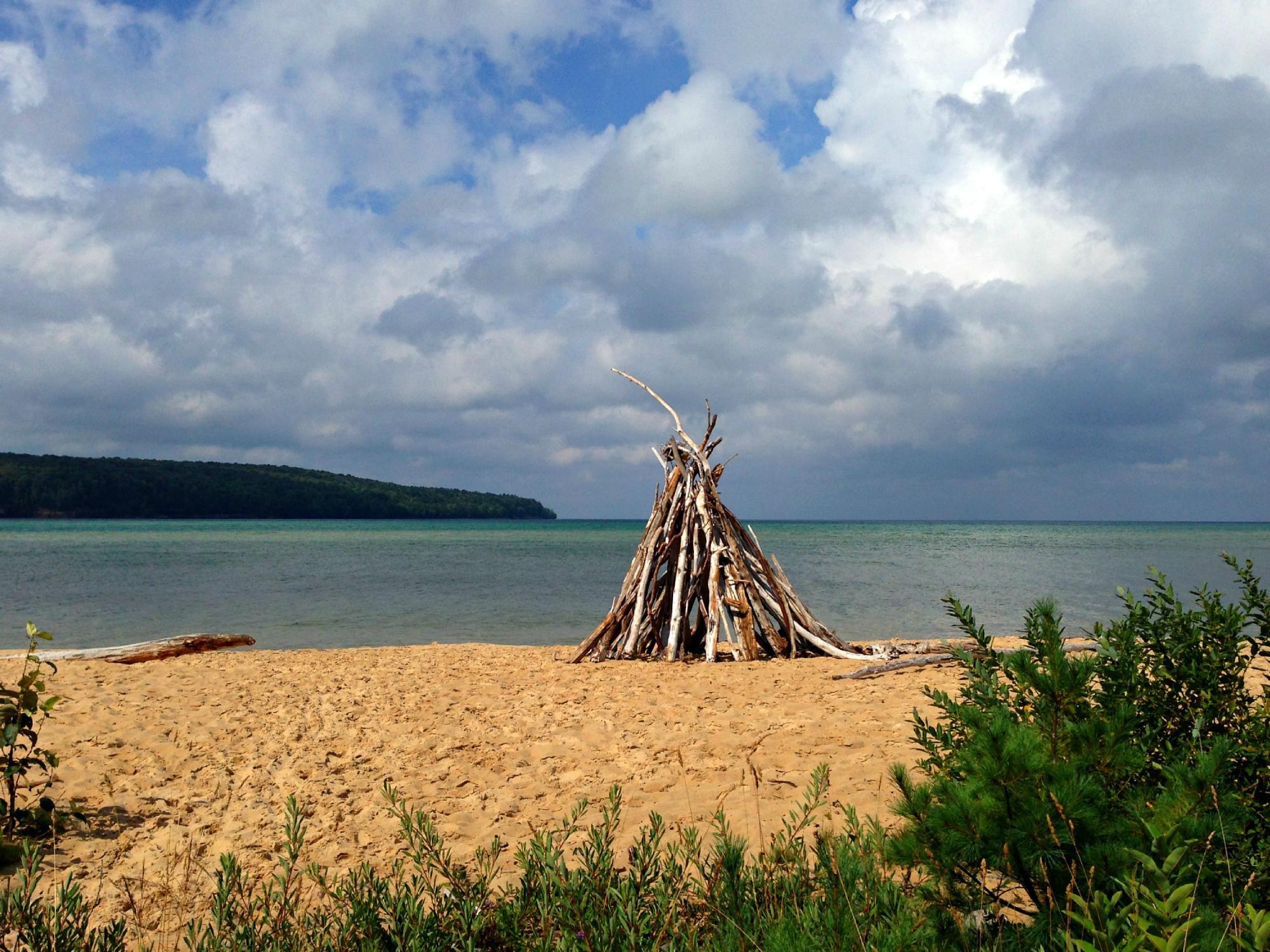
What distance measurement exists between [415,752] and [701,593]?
4704mm

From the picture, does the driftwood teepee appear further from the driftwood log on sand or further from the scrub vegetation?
the scrub vegetation

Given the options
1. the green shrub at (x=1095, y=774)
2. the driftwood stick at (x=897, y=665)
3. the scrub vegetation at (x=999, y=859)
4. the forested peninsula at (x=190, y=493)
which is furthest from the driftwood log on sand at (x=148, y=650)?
the forested peninsula at (x=190, y=493)

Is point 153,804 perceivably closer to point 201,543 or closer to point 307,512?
point 201,543

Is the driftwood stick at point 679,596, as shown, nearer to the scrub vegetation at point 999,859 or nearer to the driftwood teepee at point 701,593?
the driftwood teepee at point 701,593

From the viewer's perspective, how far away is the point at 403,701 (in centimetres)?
677

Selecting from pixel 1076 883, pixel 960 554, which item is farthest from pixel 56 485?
pixel 1076 883

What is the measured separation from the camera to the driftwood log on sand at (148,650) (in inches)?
343

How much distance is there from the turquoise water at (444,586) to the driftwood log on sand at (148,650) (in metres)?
2.12

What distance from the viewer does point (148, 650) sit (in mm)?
9453

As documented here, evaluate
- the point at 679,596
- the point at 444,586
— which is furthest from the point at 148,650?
Answer: the point at 444,586

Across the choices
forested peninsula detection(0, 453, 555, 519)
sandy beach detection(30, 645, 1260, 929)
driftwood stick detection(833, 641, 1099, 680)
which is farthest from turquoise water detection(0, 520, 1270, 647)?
forested peninsula detection(0, 453, 555, 519)

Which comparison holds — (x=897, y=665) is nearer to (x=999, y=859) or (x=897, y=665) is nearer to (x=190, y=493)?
(x=999, y=859)

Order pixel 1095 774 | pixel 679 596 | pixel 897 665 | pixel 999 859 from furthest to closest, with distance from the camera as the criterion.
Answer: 1. pixel 679 596
2. pixel 897 665
3. pixel 1095 774
4. pixel 999 859

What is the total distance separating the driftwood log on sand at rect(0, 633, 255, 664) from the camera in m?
8.72
